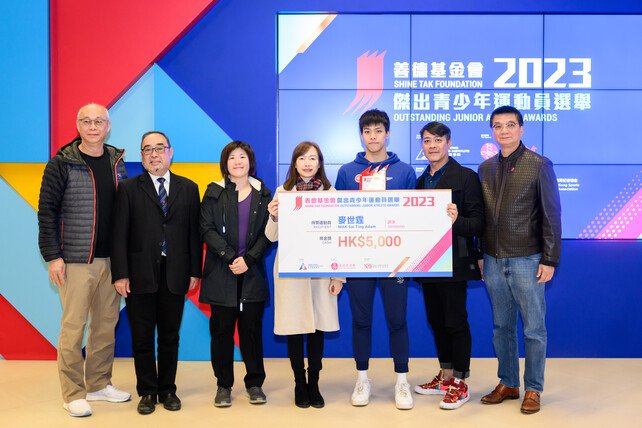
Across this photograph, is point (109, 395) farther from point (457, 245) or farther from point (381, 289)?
point (457, 245)

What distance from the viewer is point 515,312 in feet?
10.2

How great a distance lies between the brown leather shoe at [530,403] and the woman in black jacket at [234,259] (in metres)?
1.62

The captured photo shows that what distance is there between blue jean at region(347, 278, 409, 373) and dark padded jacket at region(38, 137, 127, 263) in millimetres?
1617

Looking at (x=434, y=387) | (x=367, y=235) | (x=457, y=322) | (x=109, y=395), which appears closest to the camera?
(x=367, y=235)

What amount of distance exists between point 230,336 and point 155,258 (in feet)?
2.20

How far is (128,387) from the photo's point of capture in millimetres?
3496

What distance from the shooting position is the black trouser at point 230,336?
304 centimetres

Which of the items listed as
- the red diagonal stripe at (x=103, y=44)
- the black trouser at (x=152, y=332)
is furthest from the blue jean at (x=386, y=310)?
the red diagonal stripe at (x=103, y=44)

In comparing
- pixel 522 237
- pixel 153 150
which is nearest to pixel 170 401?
pixel 153 150

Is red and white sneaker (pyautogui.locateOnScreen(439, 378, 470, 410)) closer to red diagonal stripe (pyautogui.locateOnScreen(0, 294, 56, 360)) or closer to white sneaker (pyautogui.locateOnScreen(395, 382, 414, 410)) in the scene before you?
white sneaker (pyautogui.locateOnScreen(395, 382, 414, 410))

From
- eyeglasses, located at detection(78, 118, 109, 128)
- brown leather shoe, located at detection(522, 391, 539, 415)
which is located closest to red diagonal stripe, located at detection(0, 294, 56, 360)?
eyeglasses, located at detection(78, 118, 109, 128)

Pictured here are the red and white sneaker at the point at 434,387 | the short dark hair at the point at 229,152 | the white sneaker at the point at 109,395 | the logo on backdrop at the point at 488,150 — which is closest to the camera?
the short dark hair at the point at 229,152

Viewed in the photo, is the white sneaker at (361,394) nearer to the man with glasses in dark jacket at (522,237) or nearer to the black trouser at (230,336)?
the black trouser at (230,336)

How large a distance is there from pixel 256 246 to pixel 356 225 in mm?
621
